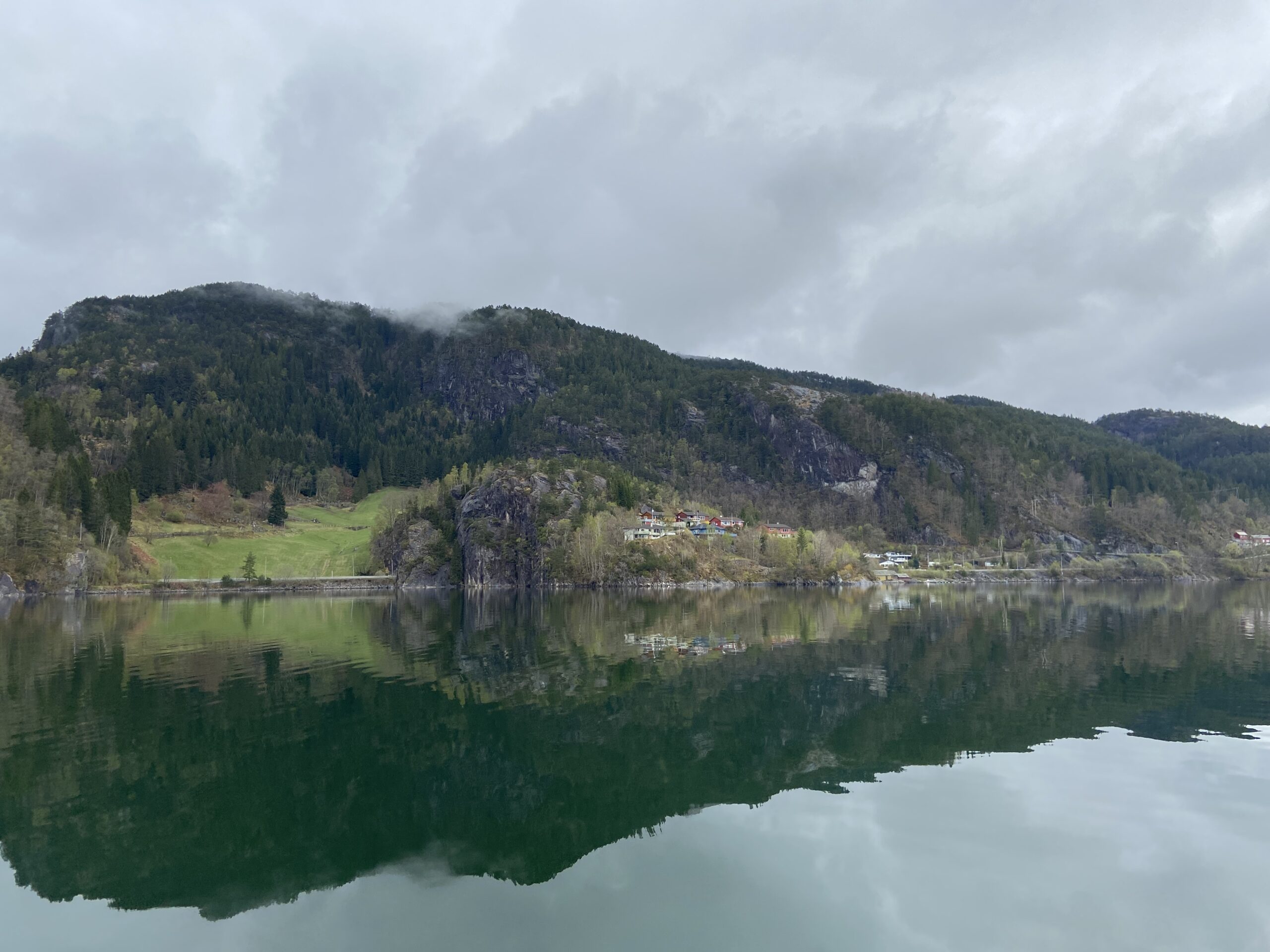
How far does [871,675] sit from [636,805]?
26.9m

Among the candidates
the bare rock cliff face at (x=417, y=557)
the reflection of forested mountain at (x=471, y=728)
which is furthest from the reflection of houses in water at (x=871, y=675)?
the bare rock cliff face at (x=417, y=557)

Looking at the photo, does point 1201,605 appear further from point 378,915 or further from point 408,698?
point 378,915

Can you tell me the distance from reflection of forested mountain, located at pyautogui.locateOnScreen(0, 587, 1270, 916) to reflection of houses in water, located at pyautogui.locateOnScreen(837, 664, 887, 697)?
48cm

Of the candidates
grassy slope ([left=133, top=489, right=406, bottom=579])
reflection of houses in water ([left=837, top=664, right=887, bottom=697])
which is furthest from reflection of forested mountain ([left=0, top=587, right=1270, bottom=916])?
grassy slope ([left=133, top=489, right=406, bottom=579])

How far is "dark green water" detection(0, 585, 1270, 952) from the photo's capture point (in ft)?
51.3

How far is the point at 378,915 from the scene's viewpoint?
51.8ft

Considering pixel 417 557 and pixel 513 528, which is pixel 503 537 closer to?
pixel 513 528

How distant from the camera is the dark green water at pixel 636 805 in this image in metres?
15.6

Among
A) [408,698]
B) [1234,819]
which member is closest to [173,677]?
[408,698]

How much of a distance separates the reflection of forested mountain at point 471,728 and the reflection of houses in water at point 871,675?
1.58 feet

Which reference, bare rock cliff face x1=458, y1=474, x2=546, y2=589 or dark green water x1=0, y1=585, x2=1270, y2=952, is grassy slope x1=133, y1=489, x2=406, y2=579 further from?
dark green water x1=0, y1=585, x2=1270, y2=952

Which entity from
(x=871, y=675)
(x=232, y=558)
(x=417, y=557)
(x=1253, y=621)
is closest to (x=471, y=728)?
(x=871, y=675)

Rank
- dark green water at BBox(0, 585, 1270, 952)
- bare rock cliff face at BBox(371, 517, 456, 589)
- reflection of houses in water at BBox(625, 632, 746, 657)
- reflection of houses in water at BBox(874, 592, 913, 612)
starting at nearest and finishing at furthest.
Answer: dark green water at BBox(0, 585, 1270, 952), reflection of houses in water at BBox(625, 632, 746, 657), reflection of houses in water at BBox(874, 592, 913, 612), bare rock cliff face at BBox(371, 517, 456, 589)

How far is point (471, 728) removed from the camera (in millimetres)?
31719
